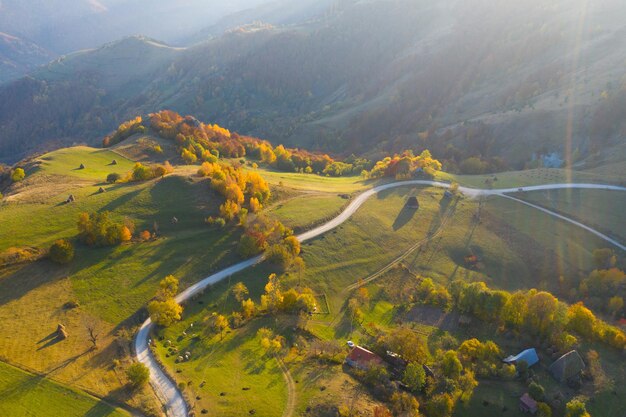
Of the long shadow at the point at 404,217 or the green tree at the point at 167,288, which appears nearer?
the green tree at the point at 167,288

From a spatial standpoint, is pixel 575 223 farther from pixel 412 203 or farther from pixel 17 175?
pixel 17 175

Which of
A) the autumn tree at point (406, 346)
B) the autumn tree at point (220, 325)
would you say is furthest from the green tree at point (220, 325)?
the autumn tree at point (406, 346)

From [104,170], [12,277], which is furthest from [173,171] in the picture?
[12,277]

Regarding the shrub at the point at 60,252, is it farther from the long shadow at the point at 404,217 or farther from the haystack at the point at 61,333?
the long shadow at the point at 404,217

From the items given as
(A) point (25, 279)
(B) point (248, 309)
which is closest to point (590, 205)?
(B) point (248, 309)

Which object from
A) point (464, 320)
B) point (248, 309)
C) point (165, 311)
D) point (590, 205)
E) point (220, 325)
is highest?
point (165, 311)

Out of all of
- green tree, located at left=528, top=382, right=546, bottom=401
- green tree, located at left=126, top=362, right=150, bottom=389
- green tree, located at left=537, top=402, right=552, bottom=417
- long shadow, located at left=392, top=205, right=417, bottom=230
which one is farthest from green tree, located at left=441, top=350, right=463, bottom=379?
long shadow, located at left=392, top=205, right=417, bottom=230
